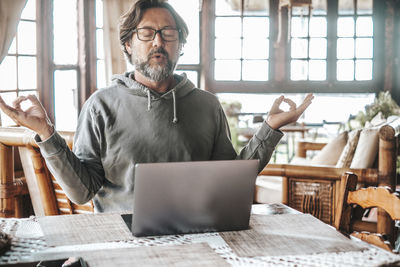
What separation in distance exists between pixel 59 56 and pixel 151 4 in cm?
353

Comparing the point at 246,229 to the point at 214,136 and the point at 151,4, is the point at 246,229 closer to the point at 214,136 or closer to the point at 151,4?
the point at 214,136

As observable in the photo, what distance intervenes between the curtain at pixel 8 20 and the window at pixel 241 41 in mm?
3729

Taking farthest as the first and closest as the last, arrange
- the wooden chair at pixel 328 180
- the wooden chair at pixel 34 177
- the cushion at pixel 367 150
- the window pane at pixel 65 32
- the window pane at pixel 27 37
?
1. the window pane at pixel 65 32
2. the window pane at pixel 27 37
3. the cushion at pixel 367 150
4. the wooden chair at pixel 328 180
5. the wooden chair at pixel 34 177

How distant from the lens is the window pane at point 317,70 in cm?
777

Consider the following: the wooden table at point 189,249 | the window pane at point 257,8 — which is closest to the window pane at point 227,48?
the window pane at point 257,8

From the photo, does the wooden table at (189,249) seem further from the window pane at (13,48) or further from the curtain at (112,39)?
the curtain at (112,39)

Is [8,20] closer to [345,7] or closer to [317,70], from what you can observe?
[317,70]

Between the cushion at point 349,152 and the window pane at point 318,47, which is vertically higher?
the window pane at point 318,47

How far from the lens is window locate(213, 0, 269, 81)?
25.0 ft

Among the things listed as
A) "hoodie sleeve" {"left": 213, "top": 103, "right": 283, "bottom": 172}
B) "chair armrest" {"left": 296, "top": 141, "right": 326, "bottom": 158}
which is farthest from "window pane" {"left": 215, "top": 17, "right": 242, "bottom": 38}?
"hoodie sleeve" {"left": 213, "top": 103, "right": 283, "bottom": 172}

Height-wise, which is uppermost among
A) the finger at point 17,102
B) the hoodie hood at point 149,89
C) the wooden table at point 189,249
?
the hoodie hood at point 149,89

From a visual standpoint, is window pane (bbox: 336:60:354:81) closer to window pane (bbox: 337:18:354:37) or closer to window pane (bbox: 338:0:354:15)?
window pane (bbox: 337:18:354:37)

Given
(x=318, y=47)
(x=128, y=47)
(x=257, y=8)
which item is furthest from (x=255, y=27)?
(x=128, y=47)

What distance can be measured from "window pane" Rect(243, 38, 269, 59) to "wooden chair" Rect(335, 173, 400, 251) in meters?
5.94
